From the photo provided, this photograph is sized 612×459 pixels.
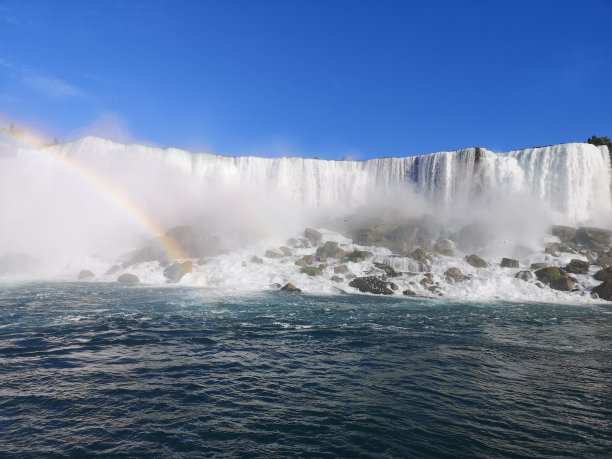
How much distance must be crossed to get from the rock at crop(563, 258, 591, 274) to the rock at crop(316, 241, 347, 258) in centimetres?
1695

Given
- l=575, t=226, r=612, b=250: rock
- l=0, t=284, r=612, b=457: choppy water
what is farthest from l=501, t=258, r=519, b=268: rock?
l=0, t=284, r=612, b=457: choppy water

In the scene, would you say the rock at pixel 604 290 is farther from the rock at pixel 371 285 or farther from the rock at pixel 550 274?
the rock at pixel 371 285

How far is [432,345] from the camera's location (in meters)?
13.2

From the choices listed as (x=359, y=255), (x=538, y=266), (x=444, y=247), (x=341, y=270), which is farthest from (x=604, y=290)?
(x=341, y=270)

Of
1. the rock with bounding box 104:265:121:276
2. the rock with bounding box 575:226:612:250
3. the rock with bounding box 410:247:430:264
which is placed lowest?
the rock with bounding box 104:265:121:276

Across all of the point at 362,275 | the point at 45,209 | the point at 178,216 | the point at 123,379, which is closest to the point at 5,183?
the point at 45,209

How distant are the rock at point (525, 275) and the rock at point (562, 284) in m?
1.42

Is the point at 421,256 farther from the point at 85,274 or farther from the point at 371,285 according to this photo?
the point at 85,274

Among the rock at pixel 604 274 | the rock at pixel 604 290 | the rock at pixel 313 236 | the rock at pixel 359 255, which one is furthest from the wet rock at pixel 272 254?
the rock at pixel 604 274

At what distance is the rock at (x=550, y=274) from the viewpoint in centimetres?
2865

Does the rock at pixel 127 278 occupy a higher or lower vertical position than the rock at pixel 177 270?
lower

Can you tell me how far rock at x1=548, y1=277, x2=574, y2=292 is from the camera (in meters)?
27.6

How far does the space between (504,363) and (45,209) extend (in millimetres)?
50442

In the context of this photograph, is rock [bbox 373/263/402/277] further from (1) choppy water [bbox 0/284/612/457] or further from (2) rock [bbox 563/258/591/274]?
(1) choppy water [bbox 0/284/612/457]
